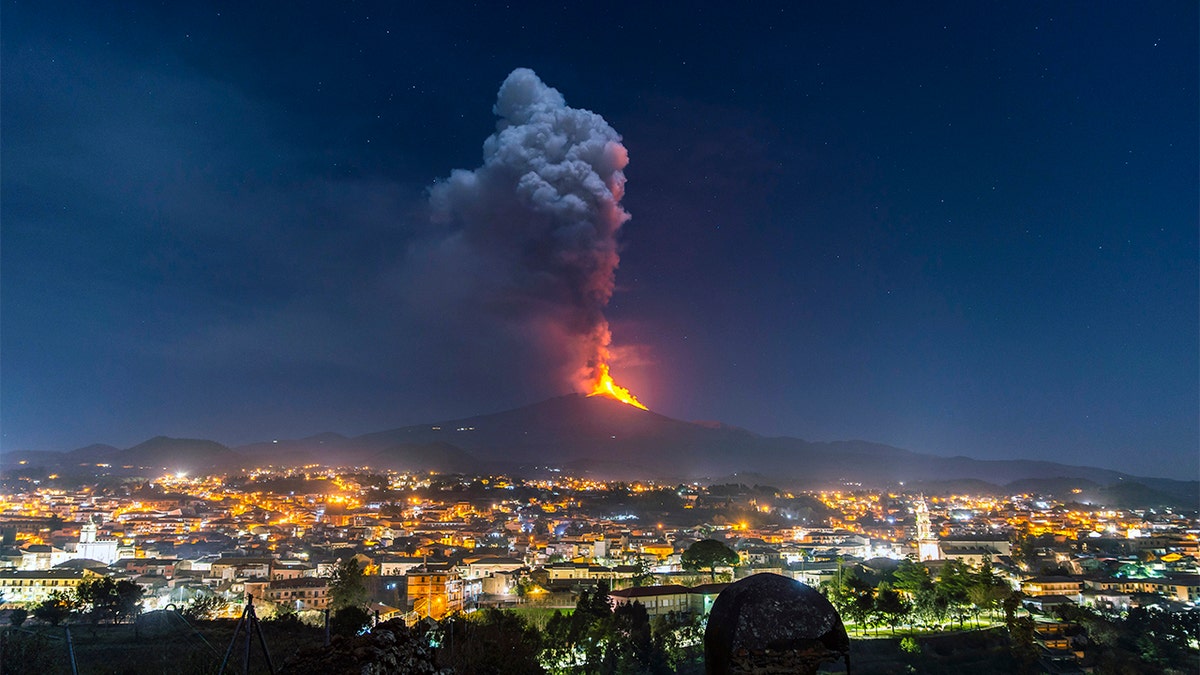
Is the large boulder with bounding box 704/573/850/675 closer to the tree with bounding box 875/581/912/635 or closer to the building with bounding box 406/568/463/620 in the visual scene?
the tree with bounding box 875/581/912/635

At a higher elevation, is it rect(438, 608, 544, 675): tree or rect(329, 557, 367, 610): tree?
rect(438, 608, 544, 675): tree

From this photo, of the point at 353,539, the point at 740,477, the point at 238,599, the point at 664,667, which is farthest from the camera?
the point at 740,477

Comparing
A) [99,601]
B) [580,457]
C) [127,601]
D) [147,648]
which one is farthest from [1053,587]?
[580,457]

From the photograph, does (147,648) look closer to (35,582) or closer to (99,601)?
(99,601)

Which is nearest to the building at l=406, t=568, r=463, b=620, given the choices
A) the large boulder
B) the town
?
the town

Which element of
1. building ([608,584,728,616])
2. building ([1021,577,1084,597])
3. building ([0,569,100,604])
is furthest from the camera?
building ([1021,577,1084,597])

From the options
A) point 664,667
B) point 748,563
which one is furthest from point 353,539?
point 664,667

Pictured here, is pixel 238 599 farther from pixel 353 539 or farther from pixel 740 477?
pixel 740 477

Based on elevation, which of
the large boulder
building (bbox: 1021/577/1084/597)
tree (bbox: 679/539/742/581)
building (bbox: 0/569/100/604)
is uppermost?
the large boulder
